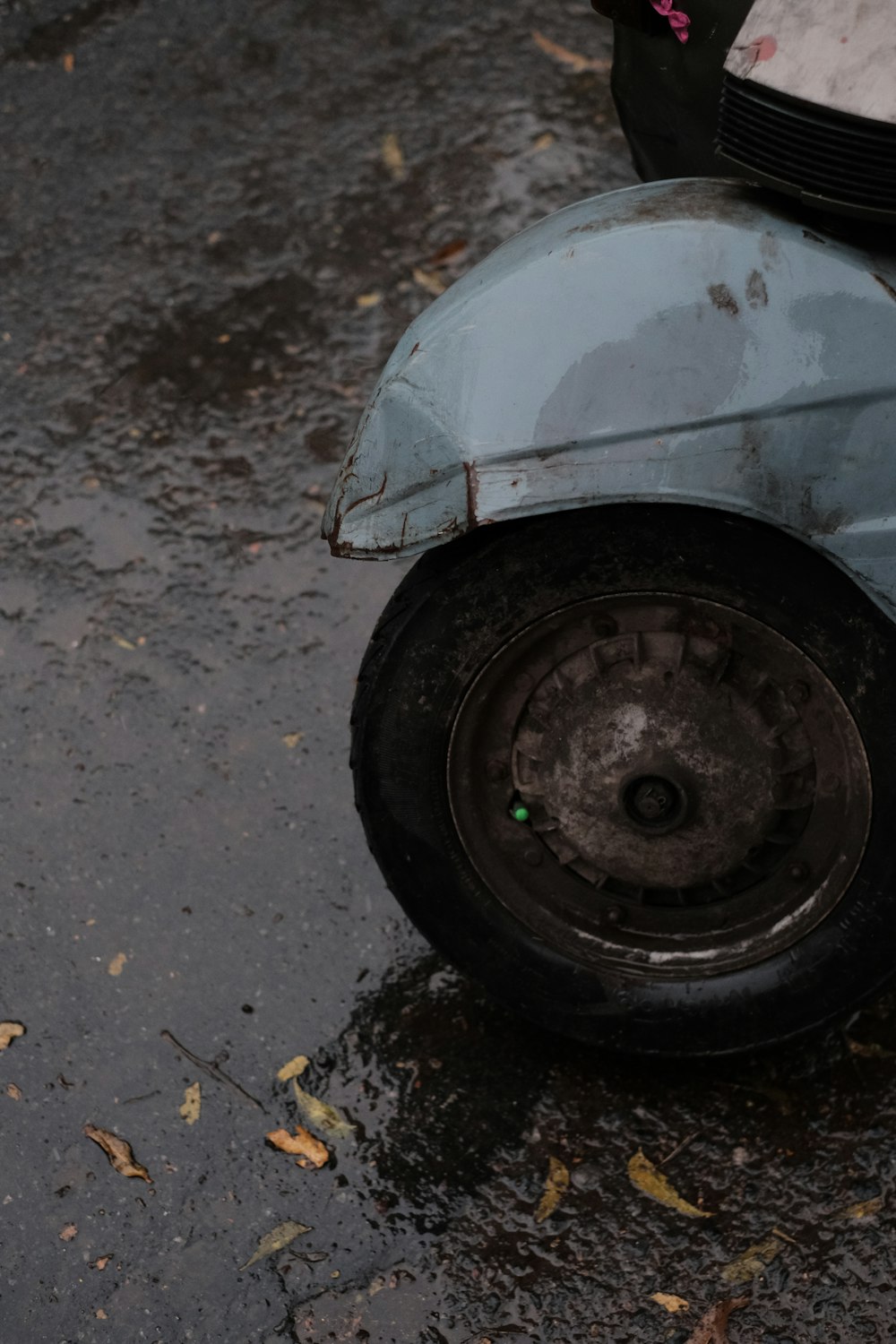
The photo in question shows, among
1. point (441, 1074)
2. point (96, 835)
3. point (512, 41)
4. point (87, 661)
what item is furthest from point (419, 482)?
point (512, 41)

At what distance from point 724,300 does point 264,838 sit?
1592 millimetres

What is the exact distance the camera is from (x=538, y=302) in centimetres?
218

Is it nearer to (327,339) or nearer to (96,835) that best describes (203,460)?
(327,339)

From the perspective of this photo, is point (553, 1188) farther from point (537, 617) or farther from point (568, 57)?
point (568, 57)

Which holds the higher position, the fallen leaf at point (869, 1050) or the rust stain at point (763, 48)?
the rust stain at point (763, 48)

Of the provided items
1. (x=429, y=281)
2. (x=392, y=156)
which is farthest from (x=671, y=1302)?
(x=392, y=156)

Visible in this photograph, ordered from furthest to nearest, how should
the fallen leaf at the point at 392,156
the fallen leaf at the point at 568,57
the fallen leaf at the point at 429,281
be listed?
the fallen leaf at the point at 568,57 → the fallen leaf at the point at 392,156 → the fallen leaf at the point at 429,281

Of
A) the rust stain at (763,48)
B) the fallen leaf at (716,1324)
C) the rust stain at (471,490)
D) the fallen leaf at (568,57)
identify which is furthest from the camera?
the fallen leaf at (568,57)

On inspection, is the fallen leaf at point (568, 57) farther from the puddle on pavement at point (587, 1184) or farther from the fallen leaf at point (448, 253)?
the puddle on pavement at point (587, 1184)

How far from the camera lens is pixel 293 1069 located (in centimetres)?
276

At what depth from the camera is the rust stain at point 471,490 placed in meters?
2.14

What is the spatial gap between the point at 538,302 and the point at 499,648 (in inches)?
21.3

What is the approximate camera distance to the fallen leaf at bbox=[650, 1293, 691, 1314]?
2.35 metres

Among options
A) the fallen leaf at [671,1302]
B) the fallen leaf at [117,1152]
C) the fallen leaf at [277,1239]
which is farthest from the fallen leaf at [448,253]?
the fallen leaf at [671,1302]
